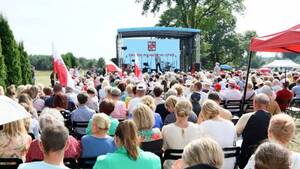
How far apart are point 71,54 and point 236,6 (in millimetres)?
19718

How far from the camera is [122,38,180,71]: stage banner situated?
1236 inches

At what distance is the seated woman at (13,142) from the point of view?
Result: 5.30m

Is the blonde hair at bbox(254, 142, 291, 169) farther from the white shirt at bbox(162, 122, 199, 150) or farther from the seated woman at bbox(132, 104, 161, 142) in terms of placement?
the white shirt at bbox(162, 122, 199, 150)

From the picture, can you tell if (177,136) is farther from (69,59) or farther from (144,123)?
(69,59)

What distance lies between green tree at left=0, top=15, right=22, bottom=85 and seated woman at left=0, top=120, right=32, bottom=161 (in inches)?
664

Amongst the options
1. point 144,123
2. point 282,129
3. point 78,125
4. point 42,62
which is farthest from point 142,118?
point 42,62

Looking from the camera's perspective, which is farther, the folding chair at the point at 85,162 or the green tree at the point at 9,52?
the green tree at the point at 9,52

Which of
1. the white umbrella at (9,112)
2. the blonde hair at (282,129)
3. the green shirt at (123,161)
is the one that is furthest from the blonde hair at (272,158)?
the white umbrella at (9,112)

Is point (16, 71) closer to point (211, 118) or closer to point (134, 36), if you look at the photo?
point (134, 36)

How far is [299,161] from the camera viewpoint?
14.0 ft

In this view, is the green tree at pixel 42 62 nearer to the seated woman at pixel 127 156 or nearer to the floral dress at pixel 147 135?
the floral dress at pixel 147 135

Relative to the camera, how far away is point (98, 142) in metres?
5.70

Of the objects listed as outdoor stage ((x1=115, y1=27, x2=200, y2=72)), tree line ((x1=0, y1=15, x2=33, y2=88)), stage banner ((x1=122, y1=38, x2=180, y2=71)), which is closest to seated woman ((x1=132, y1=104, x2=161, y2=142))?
tree line ((x1=0, y1=15, x2=33, y2=88))

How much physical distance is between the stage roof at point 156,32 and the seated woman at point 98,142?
26.5m
